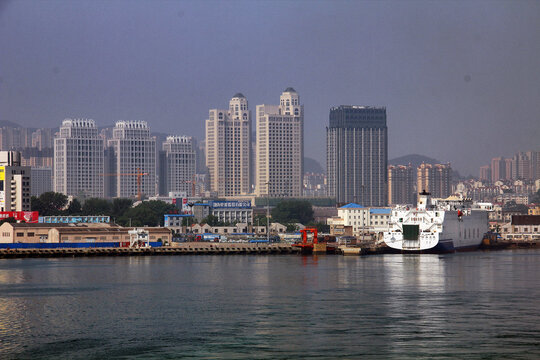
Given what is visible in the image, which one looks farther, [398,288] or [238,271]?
[238,271]

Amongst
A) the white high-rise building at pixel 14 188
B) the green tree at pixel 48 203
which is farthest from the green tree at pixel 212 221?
the white high-rise building at pixel 14 188

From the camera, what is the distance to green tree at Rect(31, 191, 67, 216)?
149 m

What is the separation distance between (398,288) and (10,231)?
64.3 metres

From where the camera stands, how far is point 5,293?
52.3 m

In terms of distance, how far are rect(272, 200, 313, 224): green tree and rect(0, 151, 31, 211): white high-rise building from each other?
4910cm

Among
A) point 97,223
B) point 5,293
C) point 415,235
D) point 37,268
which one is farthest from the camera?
point 97,223

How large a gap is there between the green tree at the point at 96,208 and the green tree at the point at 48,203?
443cm

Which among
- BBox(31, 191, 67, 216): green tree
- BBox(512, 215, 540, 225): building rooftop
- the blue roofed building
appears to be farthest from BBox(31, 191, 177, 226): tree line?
BBox(512, 215, 540, 225): building rooftop

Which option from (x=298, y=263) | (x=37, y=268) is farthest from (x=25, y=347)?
(x=298, y=263)

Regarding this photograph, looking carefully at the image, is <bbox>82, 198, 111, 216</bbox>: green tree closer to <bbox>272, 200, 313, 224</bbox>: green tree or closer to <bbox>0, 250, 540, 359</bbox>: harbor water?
<bbox>272, 200, 313, 224</bbox>: green tree

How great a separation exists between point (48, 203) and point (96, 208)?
27.2ft

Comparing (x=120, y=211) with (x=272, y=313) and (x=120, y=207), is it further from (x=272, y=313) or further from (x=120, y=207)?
(x=272, y=313)

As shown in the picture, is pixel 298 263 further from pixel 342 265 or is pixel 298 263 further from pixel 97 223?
pixel 97 223

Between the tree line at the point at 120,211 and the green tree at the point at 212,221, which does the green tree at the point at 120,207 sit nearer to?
the tree line at the point at 120,211
